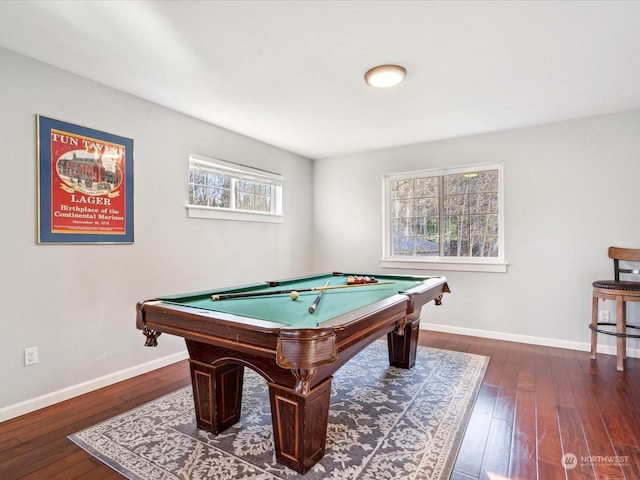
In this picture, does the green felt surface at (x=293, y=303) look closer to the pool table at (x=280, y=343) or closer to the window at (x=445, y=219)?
the pool table at (x=280, y=343)

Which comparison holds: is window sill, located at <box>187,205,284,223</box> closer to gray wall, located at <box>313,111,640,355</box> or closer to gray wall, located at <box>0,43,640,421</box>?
gray wall, located at <box>0,43,640,421</box>

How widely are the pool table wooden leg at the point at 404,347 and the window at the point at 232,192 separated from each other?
7.16 ft

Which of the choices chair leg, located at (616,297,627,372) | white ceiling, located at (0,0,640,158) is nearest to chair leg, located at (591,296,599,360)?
chair leg, located at (616,297,627,372)

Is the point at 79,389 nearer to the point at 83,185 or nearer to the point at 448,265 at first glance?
the point at 83,185

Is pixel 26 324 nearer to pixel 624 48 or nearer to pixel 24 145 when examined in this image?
pixel 24 145

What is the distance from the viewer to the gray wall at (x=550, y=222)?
10.8 feet

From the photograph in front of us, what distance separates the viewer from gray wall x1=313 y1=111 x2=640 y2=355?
10.8ft

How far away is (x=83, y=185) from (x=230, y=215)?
1.46 meters

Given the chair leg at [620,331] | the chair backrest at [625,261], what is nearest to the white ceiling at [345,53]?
the chair backrest at [625,261]

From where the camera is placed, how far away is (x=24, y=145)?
2.27m

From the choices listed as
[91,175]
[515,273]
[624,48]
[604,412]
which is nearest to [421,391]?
[604,412]

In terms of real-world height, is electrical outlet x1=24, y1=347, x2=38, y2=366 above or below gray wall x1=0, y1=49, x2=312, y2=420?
below

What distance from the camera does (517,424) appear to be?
2045 mm

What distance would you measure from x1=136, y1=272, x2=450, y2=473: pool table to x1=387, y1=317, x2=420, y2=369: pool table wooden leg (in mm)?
679
